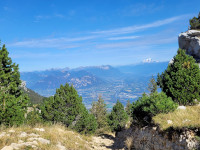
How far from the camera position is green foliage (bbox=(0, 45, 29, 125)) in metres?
14.2

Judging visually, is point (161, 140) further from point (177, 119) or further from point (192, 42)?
point (192, 42)

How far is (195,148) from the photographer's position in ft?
24.7

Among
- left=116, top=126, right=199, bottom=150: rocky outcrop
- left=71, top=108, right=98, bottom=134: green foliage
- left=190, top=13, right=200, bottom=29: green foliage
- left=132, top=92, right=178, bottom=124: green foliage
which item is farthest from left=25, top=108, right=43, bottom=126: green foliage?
left=190, top=13, right=200, bottom=29: green foliage

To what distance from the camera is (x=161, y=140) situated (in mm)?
10094

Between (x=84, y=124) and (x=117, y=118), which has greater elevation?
(x=84, y=124)

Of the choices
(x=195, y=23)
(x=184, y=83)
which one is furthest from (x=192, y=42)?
(x=184, y=83)

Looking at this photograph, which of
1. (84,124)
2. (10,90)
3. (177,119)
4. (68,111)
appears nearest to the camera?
(177,119)

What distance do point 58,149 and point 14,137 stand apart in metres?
3.06

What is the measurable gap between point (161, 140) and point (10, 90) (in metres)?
19.5

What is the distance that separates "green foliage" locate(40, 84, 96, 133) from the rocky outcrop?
31.8ft

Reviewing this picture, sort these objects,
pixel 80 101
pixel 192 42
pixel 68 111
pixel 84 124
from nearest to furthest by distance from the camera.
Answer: pixel 84 124, pixel 68 111, pixel 80 101, pixel 192 42

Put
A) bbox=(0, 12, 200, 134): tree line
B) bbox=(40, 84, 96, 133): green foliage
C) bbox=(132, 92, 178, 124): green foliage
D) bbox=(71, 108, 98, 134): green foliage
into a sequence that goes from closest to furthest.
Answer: bbox=(132, 92, 178, 124): green foliage → bbox=(0, 12, 200, 134): tree line → bbox=(71, 108, 98, 134): green foliage → bbox=(40, 84, 96, 133): green foliage

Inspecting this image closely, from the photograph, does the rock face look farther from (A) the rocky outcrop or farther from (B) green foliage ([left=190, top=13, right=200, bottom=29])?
(A) the rocky outcrop

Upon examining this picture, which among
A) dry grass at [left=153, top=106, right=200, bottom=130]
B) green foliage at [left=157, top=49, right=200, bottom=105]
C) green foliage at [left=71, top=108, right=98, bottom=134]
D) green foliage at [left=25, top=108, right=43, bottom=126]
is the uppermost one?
green foliage at [left=157, top=49, right=200, bottom=105]
